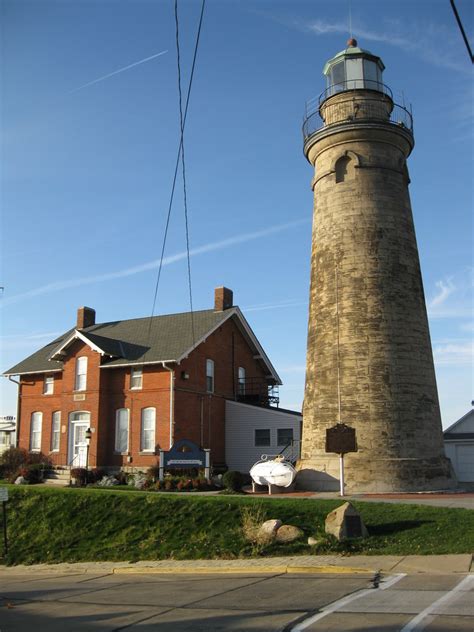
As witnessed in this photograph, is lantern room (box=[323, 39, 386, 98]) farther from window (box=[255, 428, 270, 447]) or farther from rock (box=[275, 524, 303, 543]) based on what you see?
rock (box=[275, 524, 303, 543])

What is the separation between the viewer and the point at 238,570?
12875 millimetres

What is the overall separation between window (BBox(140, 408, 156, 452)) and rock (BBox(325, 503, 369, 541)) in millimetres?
17506

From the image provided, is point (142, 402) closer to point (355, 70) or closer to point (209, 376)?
point (209, 376)

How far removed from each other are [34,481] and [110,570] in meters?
17.0

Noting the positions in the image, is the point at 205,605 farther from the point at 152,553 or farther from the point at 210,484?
the point at 210,484

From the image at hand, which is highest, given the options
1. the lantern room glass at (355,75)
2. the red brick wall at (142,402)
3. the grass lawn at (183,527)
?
the lantern room glass at (355,75)

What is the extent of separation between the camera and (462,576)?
36.3ft

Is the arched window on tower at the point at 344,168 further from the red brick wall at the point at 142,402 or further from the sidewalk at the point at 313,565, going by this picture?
the sidewalk at the point at 313,565

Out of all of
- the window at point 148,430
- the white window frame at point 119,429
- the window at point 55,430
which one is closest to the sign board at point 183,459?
the window at point 148,430

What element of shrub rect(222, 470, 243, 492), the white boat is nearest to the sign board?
shrub rect(222, 470, 243, 492)

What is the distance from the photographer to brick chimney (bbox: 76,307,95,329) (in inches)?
1502

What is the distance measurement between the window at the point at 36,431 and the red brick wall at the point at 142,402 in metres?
0.30

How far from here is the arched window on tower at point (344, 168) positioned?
24281 mm

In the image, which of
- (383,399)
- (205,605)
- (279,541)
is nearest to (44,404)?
(383,399)
